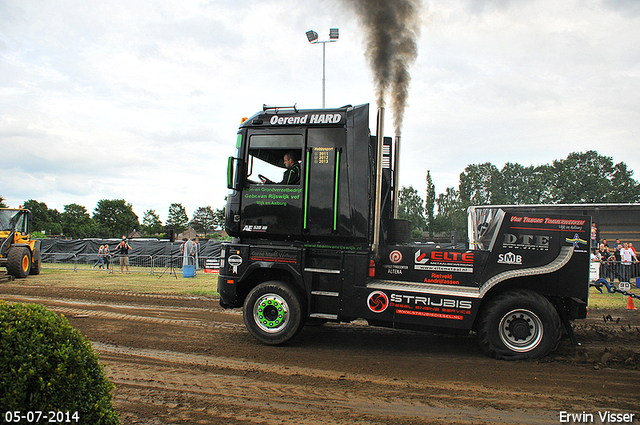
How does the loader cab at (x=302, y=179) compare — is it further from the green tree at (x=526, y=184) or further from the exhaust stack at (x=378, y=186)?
the green tree at (x=526, y=184)

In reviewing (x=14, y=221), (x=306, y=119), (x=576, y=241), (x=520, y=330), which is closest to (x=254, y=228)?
(x=306, y=119)

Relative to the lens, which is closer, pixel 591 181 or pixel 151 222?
pixel 591 181

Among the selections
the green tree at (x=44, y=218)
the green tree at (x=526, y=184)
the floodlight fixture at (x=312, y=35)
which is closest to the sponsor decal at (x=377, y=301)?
the floodlight fixture at (x=312, y=35)

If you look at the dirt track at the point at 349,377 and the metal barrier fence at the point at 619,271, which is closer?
the dirt track at the point at 349,377

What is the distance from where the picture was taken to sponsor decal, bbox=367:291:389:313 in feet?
18.2

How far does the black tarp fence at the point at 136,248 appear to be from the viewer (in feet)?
75.0

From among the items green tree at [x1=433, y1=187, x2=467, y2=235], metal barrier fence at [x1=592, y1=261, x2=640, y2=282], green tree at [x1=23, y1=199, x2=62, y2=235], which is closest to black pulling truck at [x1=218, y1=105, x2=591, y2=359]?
metal barrier fence at [x1=592, y1=261, x2=640, y2=282]

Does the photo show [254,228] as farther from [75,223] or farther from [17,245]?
[75,223]

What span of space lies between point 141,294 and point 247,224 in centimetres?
692

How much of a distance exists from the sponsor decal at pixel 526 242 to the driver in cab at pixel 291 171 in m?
3.15

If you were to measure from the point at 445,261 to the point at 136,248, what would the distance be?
917 inches

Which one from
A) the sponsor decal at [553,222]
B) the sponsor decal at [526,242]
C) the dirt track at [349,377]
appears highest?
the sponsor decal at [553,222]

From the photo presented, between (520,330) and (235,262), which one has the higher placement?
(235,262)

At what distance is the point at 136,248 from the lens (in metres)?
24.6
